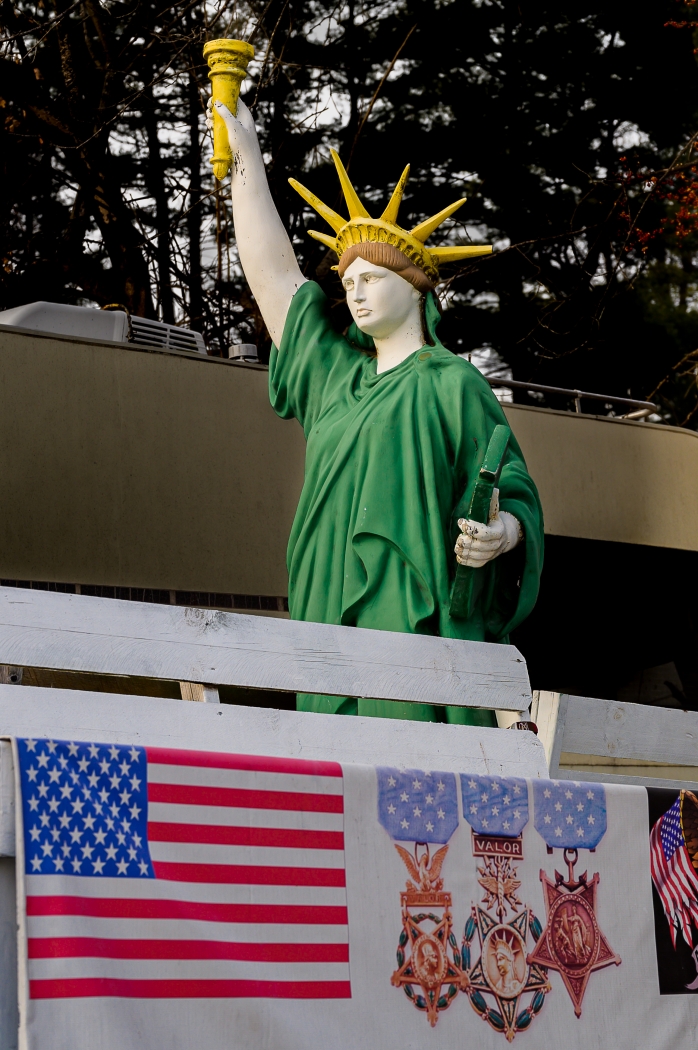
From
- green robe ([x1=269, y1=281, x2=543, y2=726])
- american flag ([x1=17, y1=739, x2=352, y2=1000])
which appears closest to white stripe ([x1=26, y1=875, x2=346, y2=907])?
american flag ([x1=17, y1=739, x2=352, y2=1000])

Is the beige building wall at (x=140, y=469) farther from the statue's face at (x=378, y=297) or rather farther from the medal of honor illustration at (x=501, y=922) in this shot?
the medal of honor illustration at (x=501, y=922)

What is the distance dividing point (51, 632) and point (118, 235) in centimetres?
697

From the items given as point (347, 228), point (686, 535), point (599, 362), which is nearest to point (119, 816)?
point (347, 228)

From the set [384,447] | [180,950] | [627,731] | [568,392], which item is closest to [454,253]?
[384,447]

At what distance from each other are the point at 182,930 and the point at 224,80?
117 inches

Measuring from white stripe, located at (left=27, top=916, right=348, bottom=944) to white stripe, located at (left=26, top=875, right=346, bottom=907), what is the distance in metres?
0.04

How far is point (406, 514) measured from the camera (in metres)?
3.98

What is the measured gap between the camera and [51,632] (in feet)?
9.01

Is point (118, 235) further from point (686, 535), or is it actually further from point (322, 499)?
point (322, 499)

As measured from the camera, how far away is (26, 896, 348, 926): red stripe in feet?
7.53

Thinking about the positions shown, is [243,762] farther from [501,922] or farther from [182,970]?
[501,922]

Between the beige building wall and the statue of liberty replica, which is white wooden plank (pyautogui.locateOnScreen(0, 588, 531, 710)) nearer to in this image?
the statue of liberty replica

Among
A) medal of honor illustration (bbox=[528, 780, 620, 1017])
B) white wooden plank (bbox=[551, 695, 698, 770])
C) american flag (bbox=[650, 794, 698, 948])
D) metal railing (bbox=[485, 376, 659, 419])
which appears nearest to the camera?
medal of honor illustration (bbox=[528, 780, 620, 1017])

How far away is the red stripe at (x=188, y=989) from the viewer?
2248 millimetres
